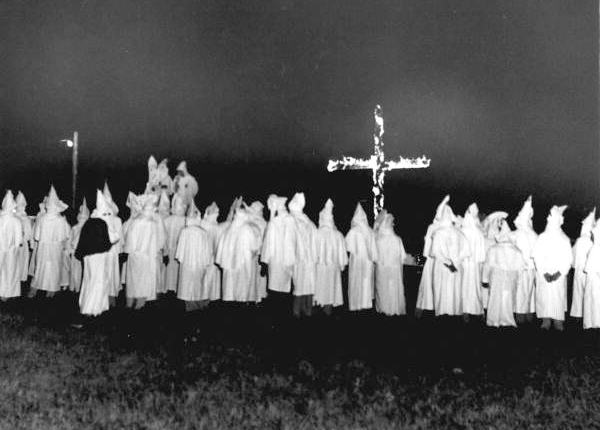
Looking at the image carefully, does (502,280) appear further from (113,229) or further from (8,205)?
(8,205)

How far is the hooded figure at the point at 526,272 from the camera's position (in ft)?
41.4

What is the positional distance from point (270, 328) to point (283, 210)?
2823 mm

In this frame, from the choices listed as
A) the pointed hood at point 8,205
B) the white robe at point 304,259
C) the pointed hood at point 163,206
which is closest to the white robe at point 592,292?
the white robe at point 304,259

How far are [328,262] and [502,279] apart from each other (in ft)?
10.9

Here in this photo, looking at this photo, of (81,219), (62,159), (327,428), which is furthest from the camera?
(62,159)

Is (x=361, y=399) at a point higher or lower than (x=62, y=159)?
lower

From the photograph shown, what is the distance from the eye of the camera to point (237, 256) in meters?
13.3

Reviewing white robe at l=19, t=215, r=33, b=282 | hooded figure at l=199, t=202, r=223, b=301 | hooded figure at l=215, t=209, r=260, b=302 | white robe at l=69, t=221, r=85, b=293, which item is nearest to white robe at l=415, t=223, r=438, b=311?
hooded figure at l=215, t=209, r=260, b=302

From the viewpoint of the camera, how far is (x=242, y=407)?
7.07m

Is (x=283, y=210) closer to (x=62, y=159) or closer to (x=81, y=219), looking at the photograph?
(x=81, y=219)

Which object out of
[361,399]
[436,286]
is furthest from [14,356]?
[436,286]

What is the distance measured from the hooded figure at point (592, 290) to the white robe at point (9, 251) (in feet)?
36.3

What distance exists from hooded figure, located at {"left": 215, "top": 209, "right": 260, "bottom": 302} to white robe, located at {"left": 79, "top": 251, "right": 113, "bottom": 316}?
2.68m

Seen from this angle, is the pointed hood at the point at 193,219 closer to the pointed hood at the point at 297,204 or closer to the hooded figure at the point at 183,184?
the pointed hood at the point at 297,204
